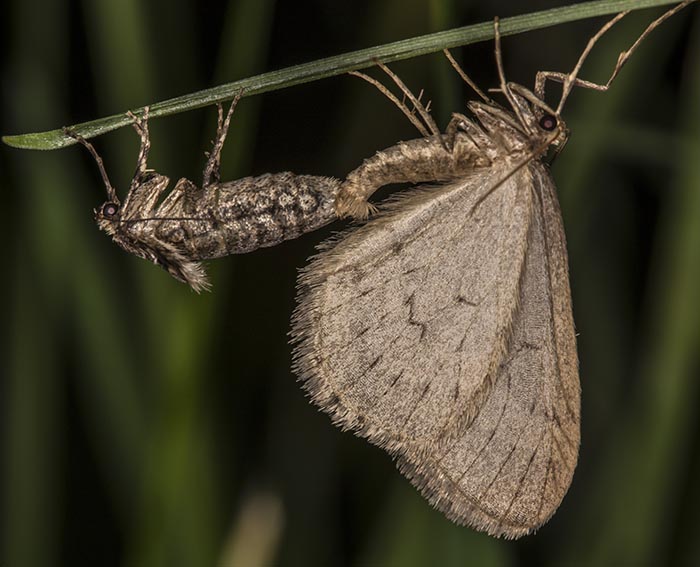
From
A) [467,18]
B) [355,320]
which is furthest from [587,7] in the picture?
[467,18]

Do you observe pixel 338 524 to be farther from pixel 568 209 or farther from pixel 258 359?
pixel 568 209

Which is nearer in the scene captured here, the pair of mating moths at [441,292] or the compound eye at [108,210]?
the pair of mating moths at [441,292]

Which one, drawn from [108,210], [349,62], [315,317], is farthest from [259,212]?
[349,62]

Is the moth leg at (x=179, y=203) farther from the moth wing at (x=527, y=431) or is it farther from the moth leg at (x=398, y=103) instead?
the moth wing at (x=527, y=431)

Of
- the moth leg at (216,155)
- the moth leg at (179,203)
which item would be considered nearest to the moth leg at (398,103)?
the moth leg at (216,155)

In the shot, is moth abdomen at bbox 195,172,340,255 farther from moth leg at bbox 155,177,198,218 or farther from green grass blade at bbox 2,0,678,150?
green grass blade at bbox 2,0,678,150
